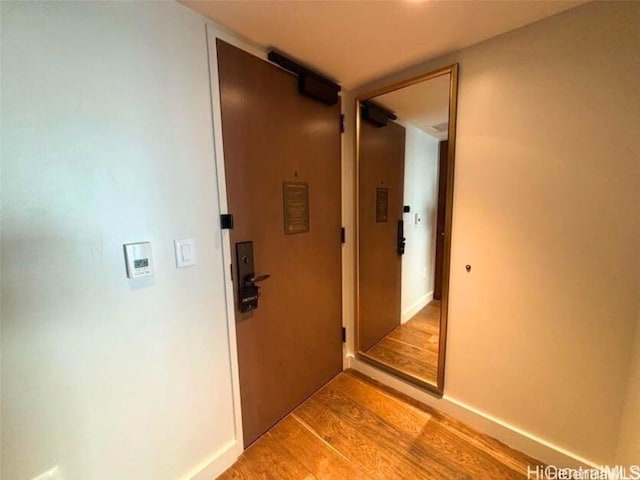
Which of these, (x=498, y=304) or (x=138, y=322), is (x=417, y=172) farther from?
(x=138, y=322)

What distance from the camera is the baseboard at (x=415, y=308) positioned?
90.0 inches

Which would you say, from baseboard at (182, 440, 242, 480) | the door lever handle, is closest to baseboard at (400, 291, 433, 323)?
the door lever handle

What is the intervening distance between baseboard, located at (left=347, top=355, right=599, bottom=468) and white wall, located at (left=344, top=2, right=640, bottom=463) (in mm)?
18

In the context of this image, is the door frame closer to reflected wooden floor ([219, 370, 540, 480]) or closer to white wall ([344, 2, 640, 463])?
reflected wooden floor ([219, 370, 540, 480])

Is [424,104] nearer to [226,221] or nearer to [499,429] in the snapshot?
[226,221]

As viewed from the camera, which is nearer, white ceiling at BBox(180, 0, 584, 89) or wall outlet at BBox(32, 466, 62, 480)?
wall outlet at BBox(32, 466, 62, 480)

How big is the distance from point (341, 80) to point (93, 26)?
135 cm

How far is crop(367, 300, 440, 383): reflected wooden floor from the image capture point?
1.90m

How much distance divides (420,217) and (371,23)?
145 cm

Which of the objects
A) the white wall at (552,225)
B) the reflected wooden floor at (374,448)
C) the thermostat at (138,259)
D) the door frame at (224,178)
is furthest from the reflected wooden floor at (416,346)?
the thermostat at (138,259)

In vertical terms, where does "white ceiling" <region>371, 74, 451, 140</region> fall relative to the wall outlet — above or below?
above

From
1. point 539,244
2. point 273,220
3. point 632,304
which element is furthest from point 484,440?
point 273,220

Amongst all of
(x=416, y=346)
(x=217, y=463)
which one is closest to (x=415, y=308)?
(x=416, y=346)

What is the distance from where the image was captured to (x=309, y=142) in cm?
163
